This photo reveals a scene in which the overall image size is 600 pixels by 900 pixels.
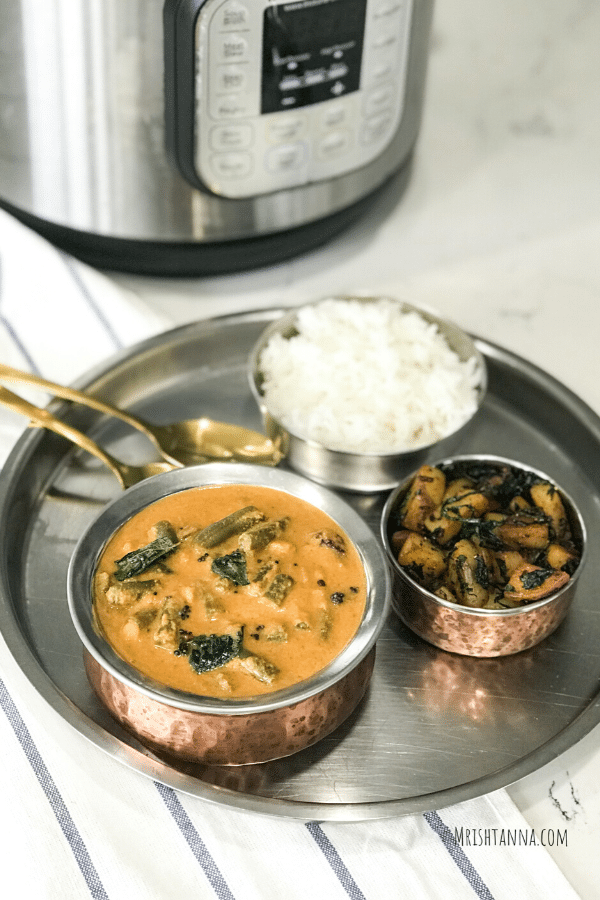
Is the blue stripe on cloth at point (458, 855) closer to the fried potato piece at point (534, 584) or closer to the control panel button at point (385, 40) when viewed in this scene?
the fried potato piece at point (534, 584)

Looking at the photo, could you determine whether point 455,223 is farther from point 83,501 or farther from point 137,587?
point 137,587

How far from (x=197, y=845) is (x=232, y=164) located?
34.4 inches

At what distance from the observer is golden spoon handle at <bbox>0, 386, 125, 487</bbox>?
1252 millimetres

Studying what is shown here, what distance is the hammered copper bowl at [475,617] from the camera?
3.34 feet

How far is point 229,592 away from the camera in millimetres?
1010

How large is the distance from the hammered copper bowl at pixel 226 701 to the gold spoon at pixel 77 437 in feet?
0.59

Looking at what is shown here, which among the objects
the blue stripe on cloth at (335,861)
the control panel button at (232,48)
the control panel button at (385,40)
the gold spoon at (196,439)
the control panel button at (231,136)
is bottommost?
the blue stripe on cloth at (335,861)

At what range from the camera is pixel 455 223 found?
1801mm

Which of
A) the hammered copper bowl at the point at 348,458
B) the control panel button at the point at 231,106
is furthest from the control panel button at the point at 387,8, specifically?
the hammered copper bowl at the point at 348,458

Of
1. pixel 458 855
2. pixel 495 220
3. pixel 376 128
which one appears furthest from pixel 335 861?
pixel 495 220

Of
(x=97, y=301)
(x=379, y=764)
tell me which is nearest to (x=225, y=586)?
(x=379, y=764)

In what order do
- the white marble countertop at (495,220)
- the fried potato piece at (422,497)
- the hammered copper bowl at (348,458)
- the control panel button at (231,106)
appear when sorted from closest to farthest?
the fried potato piece at (422,497), the hammered copper bowl at (348,458), the control panel button at (231,106), the white marble countertop at (495,220)

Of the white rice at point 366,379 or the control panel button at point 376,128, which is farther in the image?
the control panel button at point 376,128

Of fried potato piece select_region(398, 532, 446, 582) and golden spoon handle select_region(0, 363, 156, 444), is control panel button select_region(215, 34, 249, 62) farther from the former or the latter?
fried potato piece select_region(398, 532, 446, 582)
